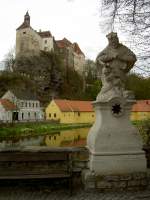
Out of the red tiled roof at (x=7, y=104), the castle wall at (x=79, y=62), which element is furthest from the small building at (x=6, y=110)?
the castle wall at (x=79, y=62)

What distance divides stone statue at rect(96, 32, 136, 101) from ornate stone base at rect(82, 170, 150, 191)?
172 cm

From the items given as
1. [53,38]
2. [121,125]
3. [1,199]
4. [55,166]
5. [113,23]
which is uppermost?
[53,38]

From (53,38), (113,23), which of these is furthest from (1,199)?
(53,38)

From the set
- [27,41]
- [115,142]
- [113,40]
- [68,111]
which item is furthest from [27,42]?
[115,142]

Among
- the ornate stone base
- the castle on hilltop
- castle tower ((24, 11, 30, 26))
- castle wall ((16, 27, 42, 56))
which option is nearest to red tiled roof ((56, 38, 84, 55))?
the castle on hilltop

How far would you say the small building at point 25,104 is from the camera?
Result: 241 feet

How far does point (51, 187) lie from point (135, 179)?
1796 mm

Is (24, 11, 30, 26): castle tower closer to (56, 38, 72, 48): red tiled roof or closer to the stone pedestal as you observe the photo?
(56, 38, 72, 48): red tiled roof

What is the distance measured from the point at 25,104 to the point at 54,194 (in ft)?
228

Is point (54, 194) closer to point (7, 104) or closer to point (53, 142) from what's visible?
point (53, 142)

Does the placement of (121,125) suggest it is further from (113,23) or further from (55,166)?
(113,23)

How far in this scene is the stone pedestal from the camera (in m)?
8.18

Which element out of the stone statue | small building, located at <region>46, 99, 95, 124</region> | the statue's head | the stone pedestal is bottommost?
the stone pedestal

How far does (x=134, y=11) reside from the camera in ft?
33.4
